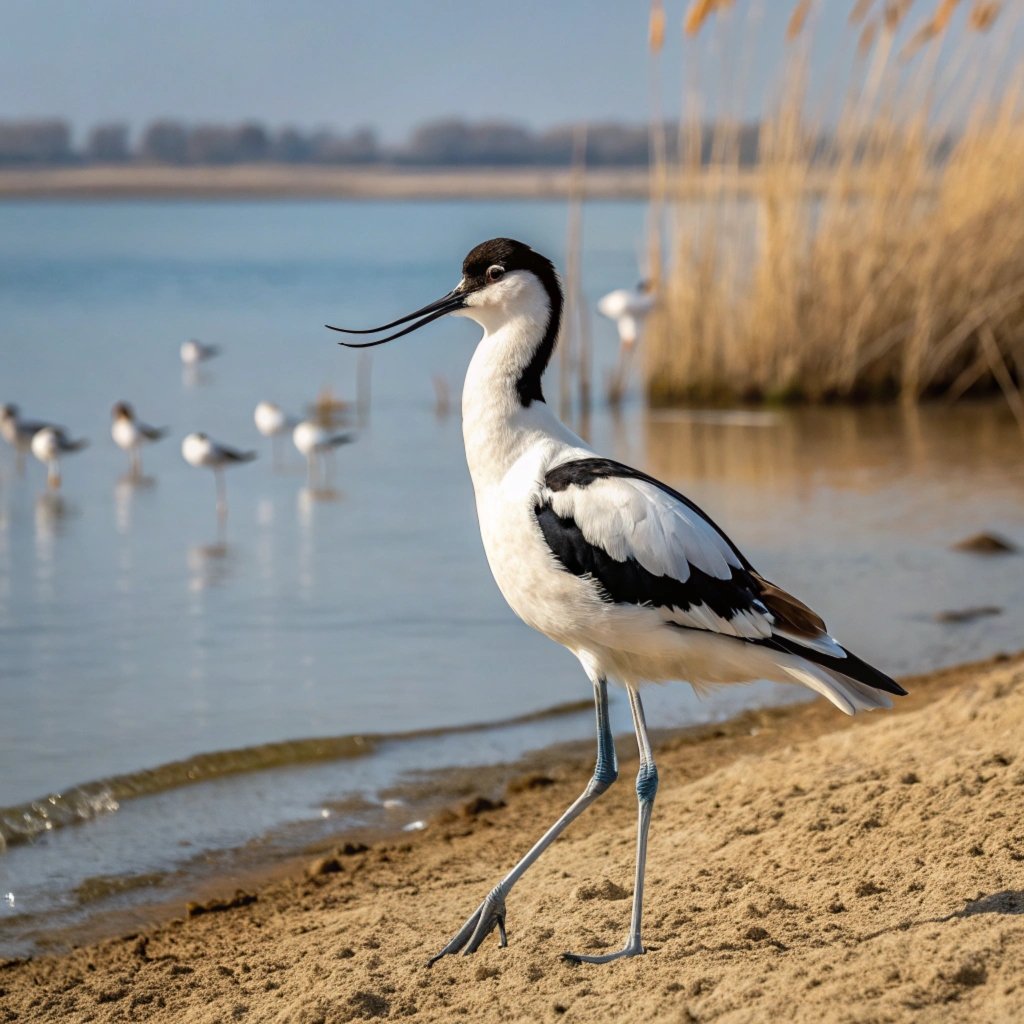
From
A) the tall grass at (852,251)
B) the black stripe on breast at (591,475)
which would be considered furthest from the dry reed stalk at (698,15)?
the black stripe on breast at (591,475)

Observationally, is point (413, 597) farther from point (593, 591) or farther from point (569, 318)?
point (569, 318)

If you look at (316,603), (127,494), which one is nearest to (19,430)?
(127,494)

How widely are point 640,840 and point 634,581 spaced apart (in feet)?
1.89

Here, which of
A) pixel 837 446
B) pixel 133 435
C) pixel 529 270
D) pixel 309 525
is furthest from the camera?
pixel 837 446

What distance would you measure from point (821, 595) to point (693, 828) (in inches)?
135

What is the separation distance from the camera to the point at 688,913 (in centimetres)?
354

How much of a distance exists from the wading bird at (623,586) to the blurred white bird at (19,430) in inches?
332

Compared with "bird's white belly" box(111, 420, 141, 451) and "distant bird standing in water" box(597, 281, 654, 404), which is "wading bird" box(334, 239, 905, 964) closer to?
"bird's white belly" box(111, 420, 141, 451)

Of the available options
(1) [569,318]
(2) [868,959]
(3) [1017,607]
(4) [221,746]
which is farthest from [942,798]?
(1) [569,318]

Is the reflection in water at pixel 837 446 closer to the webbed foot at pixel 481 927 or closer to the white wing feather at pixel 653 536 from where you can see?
the white wing feather at pixel 653 536

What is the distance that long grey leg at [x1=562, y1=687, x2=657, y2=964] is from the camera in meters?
3.28

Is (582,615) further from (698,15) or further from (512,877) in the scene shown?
(698,15)

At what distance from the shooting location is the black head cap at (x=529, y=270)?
379 cm

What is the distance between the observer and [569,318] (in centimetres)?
1389
